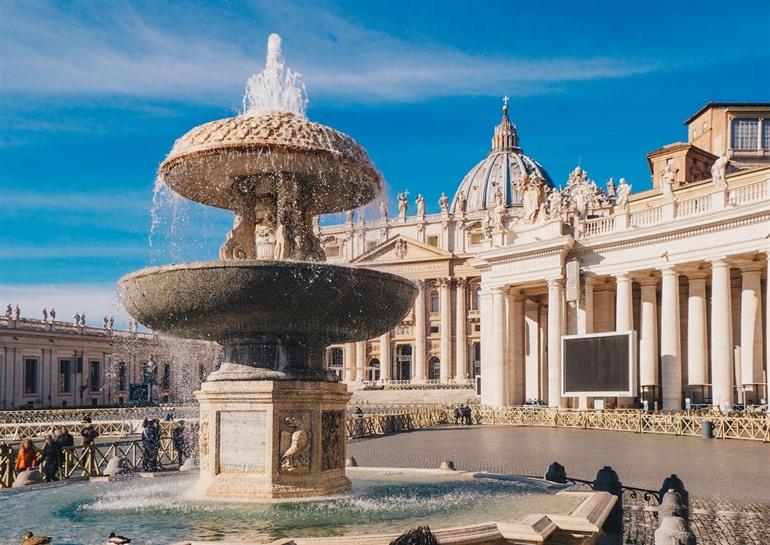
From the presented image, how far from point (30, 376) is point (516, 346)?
1805 inches

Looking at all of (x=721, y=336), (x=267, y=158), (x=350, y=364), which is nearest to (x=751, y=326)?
(x=721, y=336)

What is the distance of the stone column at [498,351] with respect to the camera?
40750 millimetres

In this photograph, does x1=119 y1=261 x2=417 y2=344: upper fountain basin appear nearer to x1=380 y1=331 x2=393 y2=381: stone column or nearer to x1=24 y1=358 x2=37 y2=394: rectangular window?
x1=24 y1=358 x2=37 y2=394: rectangular window

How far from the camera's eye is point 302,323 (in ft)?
30.1

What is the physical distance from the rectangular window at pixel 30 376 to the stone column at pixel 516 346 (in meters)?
44.8

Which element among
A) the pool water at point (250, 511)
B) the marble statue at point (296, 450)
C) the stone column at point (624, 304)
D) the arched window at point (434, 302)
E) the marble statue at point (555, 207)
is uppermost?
the marble statue at point (555, 207)

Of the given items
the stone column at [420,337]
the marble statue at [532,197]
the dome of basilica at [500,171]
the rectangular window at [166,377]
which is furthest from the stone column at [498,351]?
the dome of basilica at [500,171]

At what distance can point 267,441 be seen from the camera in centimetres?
905

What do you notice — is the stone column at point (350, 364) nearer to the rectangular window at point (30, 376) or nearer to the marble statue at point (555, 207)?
the rectangular window at point (30, 376)

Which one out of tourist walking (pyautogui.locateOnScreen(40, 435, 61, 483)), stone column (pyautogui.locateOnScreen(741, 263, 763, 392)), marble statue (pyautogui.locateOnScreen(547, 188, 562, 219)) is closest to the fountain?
tourist walking (pyautogui.locateOnScreen(40, 435, 61, 483))

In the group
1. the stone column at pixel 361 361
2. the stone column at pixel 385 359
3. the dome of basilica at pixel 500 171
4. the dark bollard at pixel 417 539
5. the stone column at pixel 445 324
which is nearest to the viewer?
the dark bollard at pixel 417 539

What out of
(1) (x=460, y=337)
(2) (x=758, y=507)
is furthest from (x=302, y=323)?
(1) (x=460, y=337)

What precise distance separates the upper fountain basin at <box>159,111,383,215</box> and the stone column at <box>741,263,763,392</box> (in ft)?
87.2

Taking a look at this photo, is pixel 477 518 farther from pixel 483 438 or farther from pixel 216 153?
pixel 483 438
